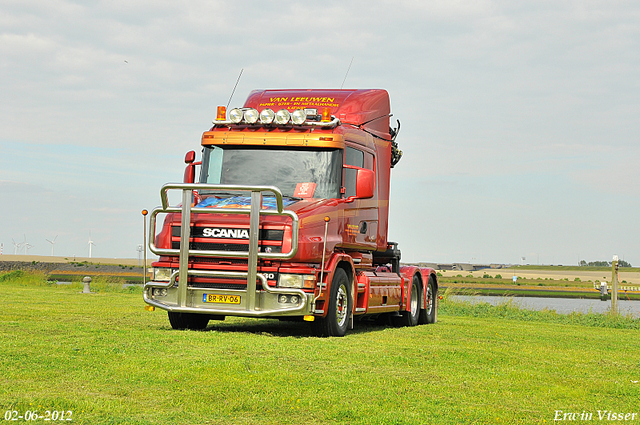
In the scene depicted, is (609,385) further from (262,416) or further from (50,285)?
(50,285)

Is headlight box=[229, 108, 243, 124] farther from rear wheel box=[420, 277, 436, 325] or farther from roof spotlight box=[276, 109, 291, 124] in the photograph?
rear wheel box=[420, 277, 436, 325]

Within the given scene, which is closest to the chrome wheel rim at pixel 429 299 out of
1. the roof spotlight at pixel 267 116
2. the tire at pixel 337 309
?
the tire at pixel 337 309

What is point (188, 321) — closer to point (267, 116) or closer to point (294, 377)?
point (267, 116)

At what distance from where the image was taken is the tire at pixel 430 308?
1828 centimetres

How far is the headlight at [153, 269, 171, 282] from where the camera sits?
12.3 meters

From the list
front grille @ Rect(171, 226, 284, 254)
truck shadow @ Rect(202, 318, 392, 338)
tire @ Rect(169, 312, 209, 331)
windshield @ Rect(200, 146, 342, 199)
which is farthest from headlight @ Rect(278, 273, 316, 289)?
tire @ Rect(169, 312, 209, 331)

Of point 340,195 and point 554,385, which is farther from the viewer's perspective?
point 340,195

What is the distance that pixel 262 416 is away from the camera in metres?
6.15

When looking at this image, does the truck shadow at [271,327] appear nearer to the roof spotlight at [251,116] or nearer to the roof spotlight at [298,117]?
the roof spotlight at [298,117]

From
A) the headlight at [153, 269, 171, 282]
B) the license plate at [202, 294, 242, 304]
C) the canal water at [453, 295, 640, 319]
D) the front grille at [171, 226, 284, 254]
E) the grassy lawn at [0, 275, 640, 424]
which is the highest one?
the front grille at [171, 226, 284, 254]

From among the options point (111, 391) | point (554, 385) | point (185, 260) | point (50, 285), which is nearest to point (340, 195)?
point (185, 260)

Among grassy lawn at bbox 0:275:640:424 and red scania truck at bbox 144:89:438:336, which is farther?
red scania truck at bbox 144:89:438:336

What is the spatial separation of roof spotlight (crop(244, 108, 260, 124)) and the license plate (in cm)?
327

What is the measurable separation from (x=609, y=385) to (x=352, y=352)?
10.8ft
